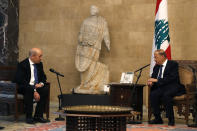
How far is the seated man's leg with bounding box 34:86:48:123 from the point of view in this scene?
23.9ft

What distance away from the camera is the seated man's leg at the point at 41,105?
7294 millimetres

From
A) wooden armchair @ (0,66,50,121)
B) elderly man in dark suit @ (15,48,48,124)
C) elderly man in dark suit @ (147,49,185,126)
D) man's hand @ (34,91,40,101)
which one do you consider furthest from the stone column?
elderly man in dark suit @ (147,49,185,126)

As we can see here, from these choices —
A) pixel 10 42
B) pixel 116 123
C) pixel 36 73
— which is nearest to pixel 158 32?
pixel 36 73

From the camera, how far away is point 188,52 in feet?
32.2

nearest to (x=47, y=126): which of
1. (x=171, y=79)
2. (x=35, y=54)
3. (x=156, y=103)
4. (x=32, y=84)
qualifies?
(x=32, y=84)

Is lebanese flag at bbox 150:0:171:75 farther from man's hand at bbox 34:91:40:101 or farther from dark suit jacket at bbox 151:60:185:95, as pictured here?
man's hand at bbox 34:91:40:101

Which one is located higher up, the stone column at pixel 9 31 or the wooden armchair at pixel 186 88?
the stone column at pixel 9 31

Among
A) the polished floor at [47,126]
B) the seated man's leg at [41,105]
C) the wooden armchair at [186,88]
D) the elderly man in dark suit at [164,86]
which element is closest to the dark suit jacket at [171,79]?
the elderly man in dark suit at [164,86]

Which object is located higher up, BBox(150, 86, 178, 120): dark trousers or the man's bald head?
the man's bald head

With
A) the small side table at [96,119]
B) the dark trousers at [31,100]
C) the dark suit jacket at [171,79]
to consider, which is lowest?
the small side table at [96,119]

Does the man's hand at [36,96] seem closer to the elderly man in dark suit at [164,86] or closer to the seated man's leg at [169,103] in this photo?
the elderly man in dark suit at [164,86]

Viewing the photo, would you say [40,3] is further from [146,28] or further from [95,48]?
[146,28]

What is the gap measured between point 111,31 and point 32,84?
3713mm

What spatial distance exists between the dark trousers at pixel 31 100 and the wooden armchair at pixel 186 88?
211 centimetres
